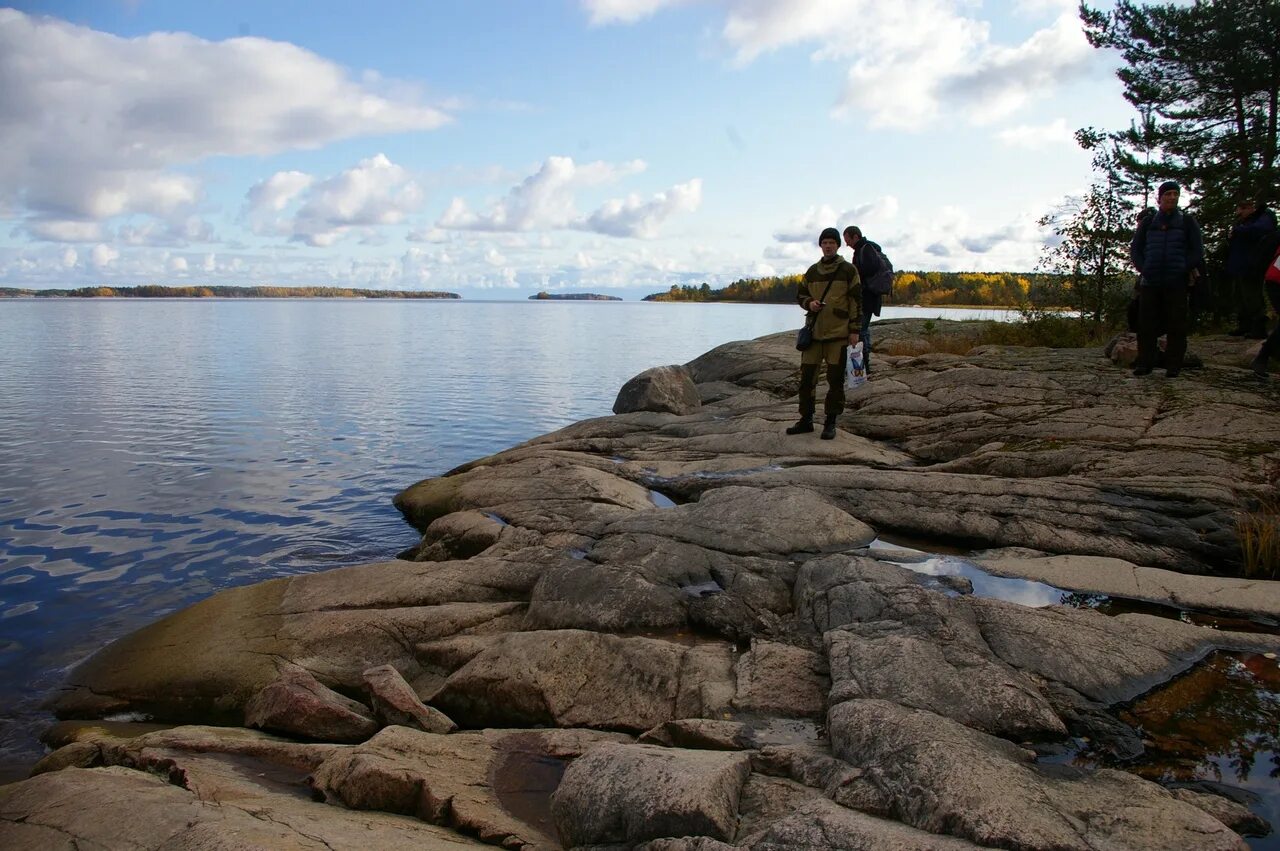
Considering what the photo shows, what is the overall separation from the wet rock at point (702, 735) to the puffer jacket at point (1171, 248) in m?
12.4

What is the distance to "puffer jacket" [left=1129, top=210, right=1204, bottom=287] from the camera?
532 inches

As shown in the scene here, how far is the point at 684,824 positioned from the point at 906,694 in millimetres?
2334

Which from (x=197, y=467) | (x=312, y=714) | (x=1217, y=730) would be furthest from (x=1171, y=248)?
(x=197, y=467)

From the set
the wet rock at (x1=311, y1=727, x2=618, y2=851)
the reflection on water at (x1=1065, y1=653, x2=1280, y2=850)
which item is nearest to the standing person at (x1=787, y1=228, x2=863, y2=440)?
the reflection on water at (x1=1065, y1=653, x2=1280, y2=850)

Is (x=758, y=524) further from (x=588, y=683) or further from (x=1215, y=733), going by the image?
(x=1215, y=733)

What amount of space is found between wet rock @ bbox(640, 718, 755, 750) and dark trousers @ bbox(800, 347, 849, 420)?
27.9 ft

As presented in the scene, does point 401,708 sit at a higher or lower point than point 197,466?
higher

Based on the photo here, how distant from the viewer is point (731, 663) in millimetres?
6863

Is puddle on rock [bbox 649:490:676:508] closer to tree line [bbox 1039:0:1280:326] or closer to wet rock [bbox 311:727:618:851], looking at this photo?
wet rock [bbox 311:727:618:851]

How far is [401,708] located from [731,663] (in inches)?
110

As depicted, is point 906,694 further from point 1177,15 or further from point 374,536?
point 1177,15

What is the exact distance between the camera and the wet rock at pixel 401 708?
6637mm

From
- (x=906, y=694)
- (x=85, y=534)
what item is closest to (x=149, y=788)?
(x=906, y=694)

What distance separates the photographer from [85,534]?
1377 centimetres
